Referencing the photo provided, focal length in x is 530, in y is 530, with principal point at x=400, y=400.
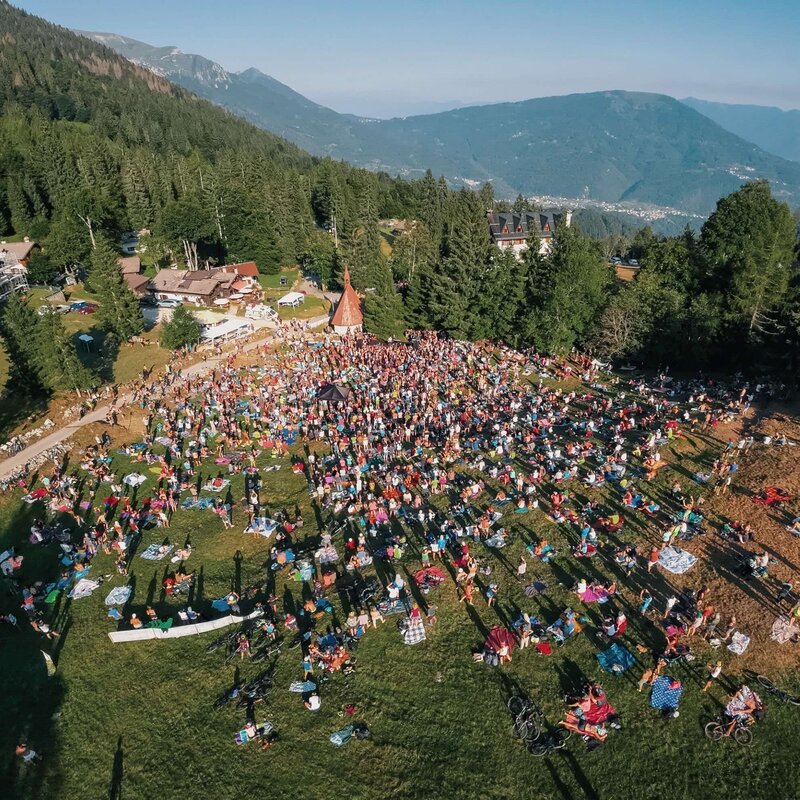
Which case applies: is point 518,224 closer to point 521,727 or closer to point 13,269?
point 13,269

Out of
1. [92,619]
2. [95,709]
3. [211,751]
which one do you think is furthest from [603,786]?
[92,619]

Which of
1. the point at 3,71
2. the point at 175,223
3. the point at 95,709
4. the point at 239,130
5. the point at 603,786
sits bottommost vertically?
the point at 95,709

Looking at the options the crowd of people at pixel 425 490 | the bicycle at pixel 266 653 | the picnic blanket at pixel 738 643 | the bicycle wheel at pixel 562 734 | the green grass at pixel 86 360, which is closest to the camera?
the bicycle wheel at pixel 562 734

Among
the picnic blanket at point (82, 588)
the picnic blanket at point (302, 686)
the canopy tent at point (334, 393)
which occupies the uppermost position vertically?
the canopy tent at point (334, 393)

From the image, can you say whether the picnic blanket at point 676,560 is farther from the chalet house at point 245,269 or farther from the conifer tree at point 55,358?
the chalet house at point 245,269

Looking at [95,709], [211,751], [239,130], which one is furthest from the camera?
[239,130]

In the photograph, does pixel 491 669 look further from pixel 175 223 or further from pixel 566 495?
pixel 175 223

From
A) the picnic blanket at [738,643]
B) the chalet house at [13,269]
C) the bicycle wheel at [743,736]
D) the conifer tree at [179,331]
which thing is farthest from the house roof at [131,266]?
the bicycle wheel at [743,736]

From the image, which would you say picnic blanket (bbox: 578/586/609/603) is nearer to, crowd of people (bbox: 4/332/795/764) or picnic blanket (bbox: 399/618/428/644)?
crowd of people (bbox: 4/332/795/764)
